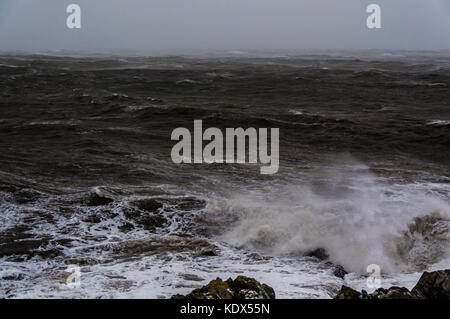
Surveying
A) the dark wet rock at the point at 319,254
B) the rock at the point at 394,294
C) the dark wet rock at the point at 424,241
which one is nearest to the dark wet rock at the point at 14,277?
the dark wet rock at the point at 319,254

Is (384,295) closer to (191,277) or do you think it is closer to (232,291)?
(232,291)

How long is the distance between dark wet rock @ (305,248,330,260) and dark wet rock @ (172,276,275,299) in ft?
8.61

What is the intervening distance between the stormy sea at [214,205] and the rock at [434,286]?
40.4 inches

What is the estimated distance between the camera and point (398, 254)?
8.52 meters

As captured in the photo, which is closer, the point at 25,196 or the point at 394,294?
the point at 394,294

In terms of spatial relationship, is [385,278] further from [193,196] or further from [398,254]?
[193,196]

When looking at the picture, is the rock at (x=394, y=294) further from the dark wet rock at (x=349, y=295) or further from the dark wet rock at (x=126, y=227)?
the dark wet rock at (x=126, y=227)

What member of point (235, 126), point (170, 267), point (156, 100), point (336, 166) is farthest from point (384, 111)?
point (170, 267)

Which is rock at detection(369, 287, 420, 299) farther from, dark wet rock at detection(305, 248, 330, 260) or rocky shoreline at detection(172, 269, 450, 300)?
dark wet rock at detection(305, 248, 330, 260)

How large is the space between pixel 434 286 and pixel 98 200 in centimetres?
768

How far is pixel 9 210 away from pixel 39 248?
2.38 metres

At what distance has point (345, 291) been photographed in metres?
5.86

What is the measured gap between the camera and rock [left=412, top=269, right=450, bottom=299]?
19.1 ft

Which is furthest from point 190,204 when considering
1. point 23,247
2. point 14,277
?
point 14,277
